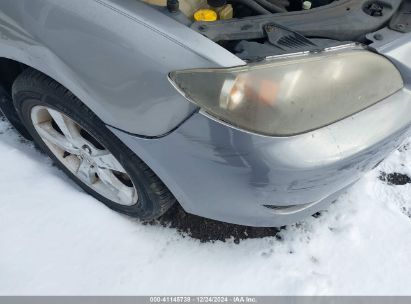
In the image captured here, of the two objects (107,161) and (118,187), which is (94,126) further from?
(118,187)

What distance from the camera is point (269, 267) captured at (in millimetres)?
1784

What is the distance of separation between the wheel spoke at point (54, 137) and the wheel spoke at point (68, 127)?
0.23ft

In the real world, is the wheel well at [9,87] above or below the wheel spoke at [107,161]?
above

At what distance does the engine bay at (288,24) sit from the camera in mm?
1333

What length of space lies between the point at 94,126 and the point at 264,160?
69 centimetres

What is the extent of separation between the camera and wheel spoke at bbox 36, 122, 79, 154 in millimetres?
1811

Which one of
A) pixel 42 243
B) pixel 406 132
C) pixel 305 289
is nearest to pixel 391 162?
pixel 406 132

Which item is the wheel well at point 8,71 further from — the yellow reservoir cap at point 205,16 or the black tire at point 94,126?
the yellow reservoir cap at point 205,16

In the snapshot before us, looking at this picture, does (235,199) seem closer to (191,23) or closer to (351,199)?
(191,23)

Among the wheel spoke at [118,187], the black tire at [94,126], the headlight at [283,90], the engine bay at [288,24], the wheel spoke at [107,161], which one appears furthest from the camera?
the wheel spoke at [118,187]

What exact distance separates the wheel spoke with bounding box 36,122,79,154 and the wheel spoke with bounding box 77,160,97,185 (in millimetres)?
70

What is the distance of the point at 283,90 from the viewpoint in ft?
3.88

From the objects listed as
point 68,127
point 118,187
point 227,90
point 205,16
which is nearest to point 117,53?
point 227,90

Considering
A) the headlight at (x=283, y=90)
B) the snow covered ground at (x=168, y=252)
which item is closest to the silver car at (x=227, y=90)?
the headlight at (x=283, y=90)
